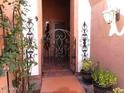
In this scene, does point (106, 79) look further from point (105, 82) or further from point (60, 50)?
point (60, 50)

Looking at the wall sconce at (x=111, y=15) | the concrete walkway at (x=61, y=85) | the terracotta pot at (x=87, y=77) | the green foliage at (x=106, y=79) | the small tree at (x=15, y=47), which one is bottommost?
the concrete walkway at (x=61, y=85)

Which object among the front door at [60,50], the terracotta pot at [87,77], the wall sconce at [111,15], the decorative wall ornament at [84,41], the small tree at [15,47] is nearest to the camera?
the small tree at [15,47]

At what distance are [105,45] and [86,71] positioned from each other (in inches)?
31.0

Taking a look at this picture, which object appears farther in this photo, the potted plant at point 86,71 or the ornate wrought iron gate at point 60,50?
the ornate wrought iron gate at point 60,50

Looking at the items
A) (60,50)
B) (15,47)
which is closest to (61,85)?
(60,50)

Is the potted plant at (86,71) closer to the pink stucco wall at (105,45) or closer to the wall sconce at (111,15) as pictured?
the pink stucco wall at (105,45)

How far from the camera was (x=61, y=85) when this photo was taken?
4.15 metres

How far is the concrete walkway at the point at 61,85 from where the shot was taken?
3906mm

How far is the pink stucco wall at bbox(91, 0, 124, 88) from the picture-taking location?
3.21m

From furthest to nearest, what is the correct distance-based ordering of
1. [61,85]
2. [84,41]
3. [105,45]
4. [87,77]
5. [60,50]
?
1. [60,50]
2. [84,41]
3. [87,77]
4. [61,85]
5. [105,45]

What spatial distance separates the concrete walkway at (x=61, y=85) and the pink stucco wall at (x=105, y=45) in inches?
24.5

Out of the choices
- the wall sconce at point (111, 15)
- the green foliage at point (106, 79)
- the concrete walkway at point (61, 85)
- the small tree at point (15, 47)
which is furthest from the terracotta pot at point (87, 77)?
the wall sconce at point (111, 15)

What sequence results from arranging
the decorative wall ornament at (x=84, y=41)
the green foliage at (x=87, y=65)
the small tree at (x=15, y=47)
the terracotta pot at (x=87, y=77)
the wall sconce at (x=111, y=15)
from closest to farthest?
the small tree at (x=15, y=47) → the wall sconce at (x=111, y=15) → the terracotta pot at (x=87, y=77) → the green foliage at (x=87, y=65) → the decorative wall ornament at (x=84, y=41)

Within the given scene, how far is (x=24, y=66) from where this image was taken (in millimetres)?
3113
